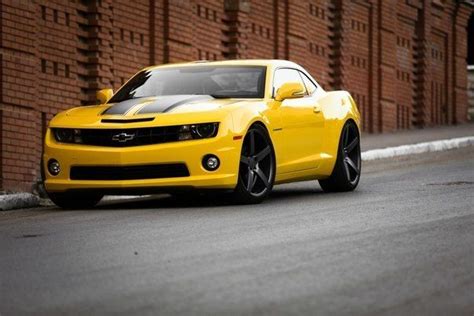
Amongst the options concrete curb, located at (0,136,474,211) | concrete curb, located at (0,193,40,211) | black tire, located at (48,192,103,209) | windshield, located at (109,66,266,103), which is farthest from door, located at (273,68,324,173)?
concrete curb, located at (0,193,40,211)

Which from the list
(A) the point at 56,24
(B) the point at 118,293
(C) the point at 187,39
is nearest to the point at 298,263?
(B) the point at 118,293

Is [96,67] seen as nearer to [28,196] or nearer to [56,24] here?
[56,24]

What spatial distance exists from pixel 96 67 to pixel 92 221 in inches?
325

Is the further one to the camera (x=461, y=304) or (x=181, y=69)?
(x=181, y=69)

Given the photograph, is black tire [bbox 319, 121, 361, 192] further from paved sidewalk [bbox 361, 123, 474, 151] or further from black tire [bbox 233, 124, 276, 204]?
paved sidewalk [bbox 361, 123, 474, 151]

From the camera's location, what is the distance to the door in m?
14.6

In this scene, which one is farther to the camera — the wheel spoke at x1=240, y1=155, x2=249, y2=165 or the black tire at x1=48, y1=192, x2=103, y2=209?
the black tire at x1=48, y1=192, x2=103, y2=209

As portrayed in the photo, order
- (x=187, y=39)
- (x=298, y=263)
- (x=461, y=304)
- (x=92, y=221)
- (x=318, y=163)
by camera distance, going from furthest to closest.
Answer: (x=187, y=39) < (x=318, y=163) < (x=92, y=221) < (x=298, y=263) < (x=461, y=304)

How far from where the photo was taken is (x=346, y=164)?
15.8 m

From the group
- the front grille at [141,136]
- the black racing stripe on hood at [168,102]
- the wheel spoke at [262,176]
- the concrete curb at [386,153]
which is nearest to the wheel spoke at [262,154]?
the wheel spoke at [262,176]

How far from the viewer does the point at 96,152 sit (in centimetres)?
1359

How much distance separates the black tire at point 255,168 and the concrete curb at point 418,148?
913 centimetres

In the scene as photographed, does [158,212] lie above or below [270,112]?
below

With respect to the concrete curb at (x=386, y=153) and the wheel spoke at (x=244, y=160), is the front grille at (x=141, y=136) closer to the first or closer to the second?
the wheel spoke at (x=244, y=160)
